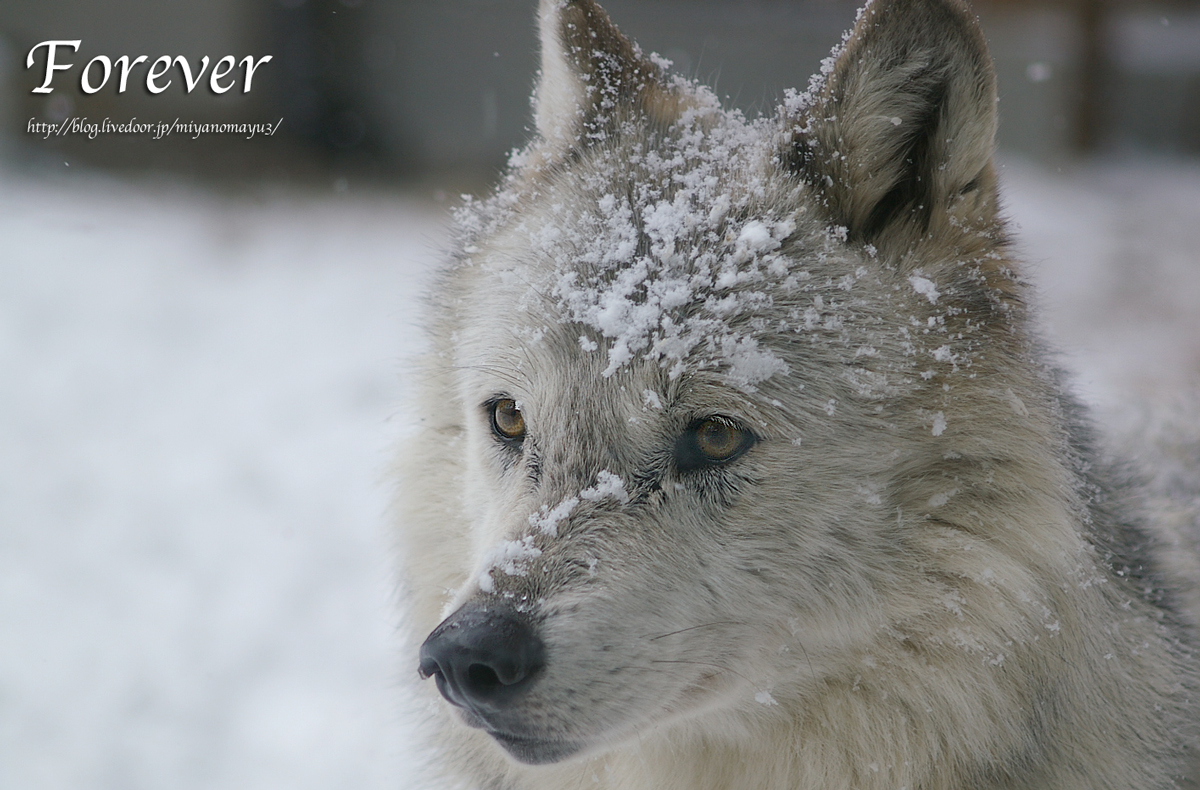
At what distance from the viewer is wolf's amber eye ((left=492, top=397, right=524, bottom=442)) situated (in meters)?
2.46

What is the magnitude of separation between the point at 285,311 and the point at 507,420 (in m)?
6.55

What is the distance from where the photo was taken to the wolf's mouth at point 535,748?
200 cm

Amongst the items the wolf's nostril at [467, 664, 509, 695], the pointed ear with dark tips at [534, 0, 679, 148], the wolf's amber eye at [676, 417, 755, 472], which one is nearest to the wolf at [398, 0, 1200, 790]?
the wolf's amber eye at [676, 417, 755, 472]

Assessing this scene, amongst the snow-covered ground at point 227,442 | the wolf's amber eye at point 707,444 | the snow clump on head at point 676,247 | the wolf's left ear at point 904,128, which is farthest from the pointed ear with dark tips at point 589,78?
the wolf's amber eye at point 707,444

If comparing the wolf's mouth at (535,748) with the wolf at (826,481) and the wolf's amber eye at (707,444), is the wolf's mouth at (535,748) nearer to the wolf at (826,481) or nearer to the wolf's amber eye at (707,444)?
the wolf at (826,481)

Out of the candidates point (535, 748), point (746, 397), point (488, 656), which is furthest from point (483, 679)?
point (746, 397)

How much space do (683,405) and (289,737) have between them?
108 inches

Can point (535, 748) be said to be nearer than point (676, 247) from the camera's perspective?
Yes

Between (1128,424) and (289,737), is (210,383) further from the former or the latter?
(1128,424)

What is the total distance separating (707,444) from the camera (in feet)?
7.27

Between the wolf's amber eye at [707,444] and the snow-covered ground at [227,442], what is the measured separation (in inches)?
37.9

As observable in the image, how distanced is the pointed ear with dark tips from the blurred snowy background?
0.63 metres

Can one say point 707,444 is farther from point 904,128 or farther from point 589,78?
point 589,78

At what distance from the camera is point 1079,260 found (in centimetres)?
952
